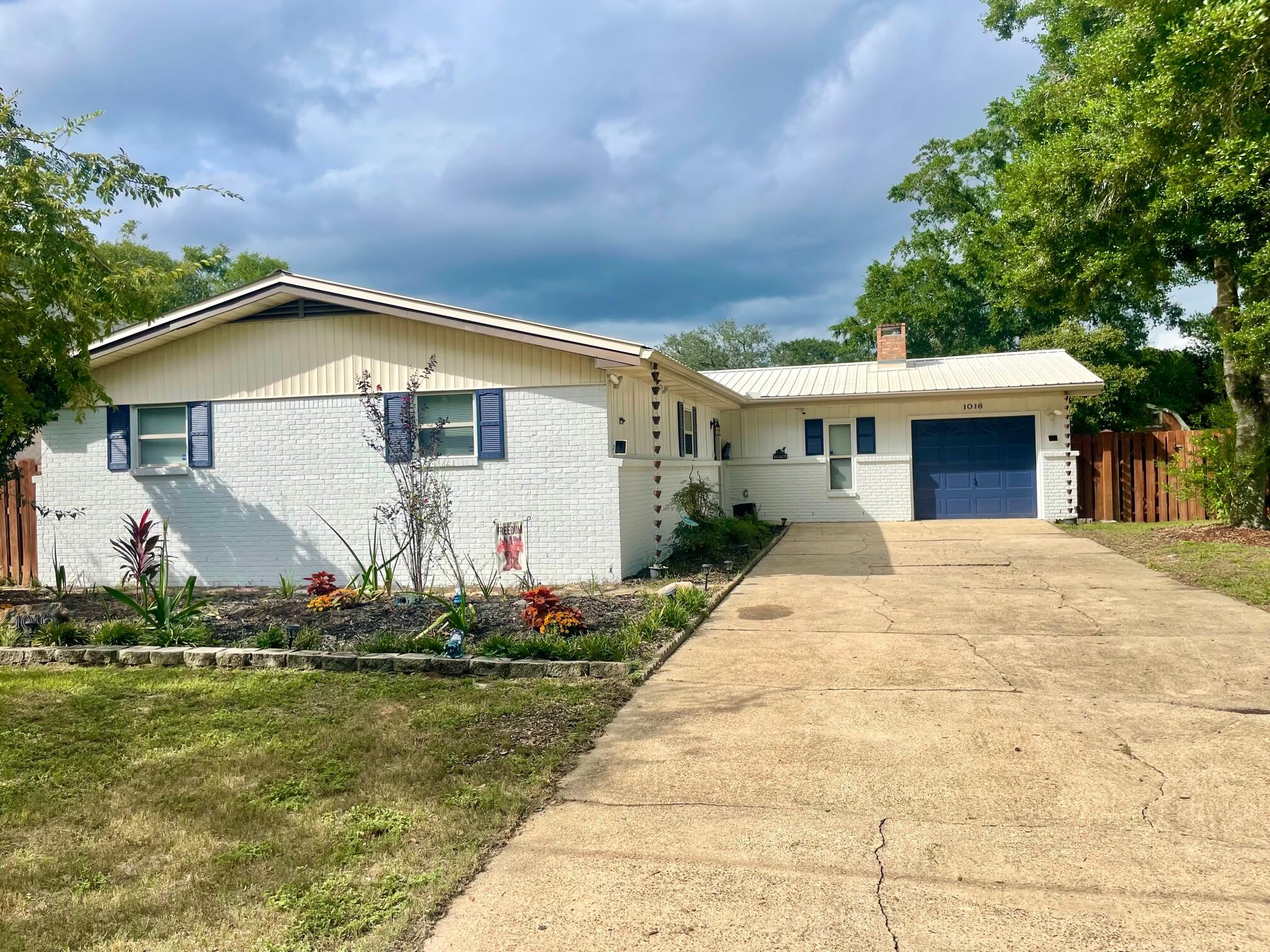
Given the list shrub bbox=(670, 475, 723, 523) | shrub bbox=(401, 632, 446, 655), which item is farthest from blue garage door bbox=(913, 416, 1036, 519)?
shrub bbox=(401, 632, 446, 655)

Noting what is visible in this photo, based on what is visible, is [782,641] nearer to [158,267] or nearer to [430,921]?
[430,921]

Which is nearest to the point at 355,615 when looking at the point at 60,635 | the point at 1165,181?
the point at 60,635

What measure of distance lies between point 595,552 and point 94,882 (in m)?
7.27

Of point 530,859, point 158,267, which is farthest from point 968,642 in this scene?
point 158,267

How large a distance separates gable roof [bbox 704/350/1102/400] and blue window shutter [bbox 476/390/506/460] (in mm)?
8193

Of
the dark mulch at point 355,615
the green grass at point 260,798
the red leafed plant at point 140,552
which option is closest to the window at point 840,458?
the dark mulch at point 355,615

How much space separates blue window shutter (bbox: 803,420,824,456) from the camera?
58.2 feet

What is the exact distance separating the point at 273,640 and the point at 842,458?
13.2 metres

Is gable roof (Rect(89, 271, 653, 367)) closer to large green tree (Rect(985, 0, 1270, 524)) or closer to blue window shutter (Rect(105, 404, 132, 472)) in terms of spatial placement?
blue window shutter (Rect(105, 404, 132, 472))

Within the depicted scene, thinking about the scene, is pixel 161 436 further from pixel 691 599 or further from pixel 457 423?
pixel 691 599

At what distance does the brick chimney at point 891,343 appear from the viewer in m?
19.2

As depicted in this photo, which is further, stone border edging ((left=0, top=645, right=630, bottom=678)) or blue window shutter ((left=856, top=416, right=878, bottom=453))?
blue window shutter ((left=856, top=416, right=878, bottom=453))

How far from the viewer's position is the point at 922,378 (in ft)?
57.9

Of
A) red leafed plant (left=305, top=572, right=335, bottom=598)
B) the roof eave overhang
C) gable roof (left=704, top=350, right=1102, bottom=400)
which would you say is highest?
gable roof (left=704, top=350, right=1102, bottom=400)
